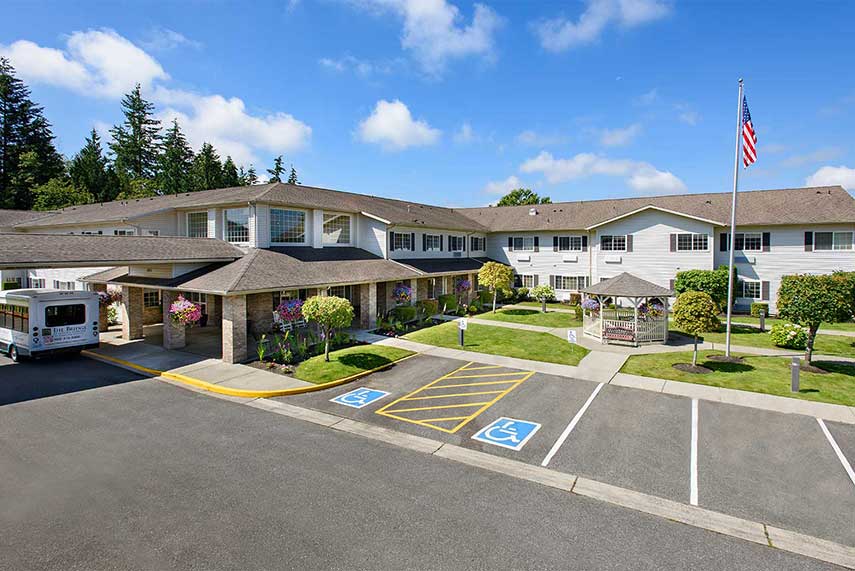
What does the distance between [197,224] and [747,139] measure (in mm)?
27251

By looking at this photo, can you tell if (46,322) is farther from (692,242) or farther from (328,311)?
(692,242)

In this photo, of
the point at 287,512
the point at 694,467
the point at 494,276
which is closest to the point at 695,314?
the point at 694,467

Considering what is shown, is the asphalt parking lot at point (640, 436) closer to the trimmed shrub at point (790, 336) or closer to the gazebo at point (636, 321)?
the gazebo at point (636, 321)

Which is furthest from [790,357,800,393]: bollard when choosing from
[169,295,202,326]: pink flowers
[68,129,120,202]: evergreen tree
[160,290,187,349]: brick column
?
[68,129,120,202]: evergreen tree

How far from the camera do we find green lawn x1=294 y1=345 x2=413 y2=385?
15.2 meters

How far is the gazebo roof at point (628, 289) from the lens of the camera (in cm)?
2159

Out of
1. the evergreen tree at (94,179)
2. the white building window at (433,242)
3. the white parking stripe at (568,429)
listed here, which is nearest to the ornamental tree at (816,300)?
the white parking stripe at (568,429)

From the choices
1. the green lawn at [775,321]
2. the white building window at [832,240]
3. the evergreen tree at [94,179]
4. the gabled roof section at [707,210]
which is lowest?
the green lawn at [775,321]

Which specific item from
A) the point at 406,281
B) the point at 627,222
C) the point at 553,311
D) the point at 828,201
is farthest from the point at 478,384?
the point at 828,201

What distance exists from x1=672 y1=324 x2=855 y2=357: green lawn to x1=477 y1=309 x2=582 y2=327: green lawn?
6.97 m

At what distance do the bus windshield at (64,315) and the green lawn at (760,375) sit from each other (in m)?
21.8

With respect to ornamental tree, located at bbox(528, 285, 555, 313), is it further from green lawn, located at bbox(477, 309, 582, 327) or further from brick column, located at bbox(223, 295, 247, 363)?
brick column, located at bbox(223, 295, 247, 363)

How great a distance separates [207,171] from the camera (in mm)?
54031

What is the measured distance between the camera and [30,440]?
10.1 metres
